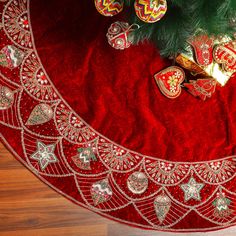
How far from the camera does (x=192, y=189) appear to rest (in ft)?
3.79

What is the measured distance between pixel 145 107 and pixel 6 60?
1.60 ft

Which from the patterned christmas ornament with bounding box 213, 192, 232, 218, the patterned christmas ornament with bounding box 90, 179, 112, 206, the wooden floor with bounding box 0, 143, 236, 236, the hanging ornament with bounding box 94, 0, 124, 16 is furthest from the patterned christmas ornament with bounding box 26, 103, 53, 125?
the patterned christmas ornament with bounding box 213, 192, 232, 218

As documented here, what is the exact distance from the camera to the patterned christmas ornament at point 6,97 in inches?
43.5

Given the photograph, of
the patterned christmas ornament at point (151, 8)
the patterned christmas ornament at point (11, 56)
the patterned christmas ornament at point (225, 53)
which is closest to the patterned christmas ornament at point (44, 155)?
the patterned christmas ornament at point (11, 56)

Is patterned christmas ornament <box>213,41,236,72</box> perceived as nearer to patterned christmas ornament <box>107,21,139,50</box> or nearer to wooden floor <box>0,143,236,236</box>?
patterned christmas ornament <box>107,21,139,50</box>

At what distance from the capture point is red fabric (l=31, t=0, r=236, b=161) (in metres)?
1.16

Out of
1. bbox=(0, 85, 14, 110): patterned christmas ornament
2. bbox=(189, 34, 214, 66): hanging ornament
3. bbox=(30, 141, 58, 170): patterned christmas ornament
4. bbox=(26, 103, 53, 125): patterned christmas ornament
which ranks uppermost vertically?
bbox=(189, 34, 214, 66): hanging ornament

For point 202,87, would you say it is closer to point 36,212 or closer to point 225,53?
point 225,53

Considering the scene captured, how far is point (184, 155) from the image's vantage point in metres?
Result: 1.18

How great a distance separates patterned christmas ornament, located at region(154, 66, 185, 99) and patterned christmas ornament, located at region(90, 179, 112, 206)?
1.22 feet

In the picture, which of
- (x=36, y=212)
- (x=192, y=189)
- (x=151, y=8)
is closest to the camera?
(x=151, y=8)

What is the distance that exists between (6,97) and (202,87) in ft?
2.16

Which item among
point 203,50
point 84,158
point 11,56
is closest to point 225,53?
point 203,50

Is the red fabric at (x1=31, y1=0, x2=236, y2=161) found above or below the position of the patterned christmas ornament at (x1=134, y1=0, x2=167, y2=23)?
below
